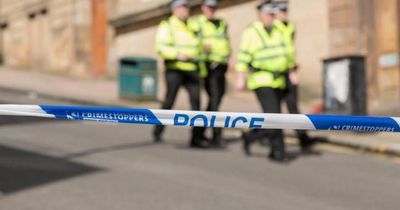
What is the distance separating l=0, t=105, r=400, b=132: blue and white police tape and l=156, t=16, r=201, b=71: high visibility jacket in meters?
3.66

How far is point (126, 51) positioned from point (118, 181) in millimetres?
13497

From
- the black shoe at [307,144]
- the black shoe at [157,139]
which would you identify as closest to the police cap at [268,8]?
the black shoe at [307,144]

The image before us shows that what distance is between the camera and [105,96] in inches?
599

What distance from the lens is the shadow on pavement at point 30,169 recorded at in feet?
19.2

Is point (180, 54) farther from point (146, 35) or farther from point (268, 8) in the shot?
point (146, 35)

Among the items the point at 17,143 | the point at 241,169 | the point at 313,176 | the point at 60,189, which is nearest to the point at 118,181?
the point at 60,189

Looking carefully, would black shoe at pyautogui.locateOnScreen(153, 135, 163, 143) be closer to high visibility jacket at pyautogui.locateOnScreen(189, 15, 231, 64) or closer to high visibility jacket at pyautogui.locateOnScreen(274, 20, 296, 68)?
high visibility jacket at pyautogui.locateOnScreen(189, 15, 231, 64)

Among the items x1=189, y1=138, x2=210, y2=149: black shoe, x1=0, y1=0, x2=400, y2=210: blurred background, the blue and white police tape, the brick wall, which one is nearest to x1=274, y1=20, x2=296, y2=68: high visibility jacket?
x1=0, y1=0, x2=400, y2=210: blurred background

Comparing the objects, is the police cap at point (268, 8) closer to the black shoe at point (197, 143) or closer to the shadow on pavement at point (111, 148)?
the black shoe at point (197, 143)

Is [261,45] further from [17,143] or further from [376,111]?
[376,111]

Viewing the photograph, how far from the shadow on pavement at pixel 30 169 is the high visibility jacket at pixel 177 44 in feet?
5.92

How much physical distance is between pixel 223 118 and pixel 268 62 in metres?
3.14

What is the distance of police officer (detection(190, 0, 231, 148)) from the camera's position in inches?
322

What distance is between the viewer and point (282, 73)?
24.1 feet
